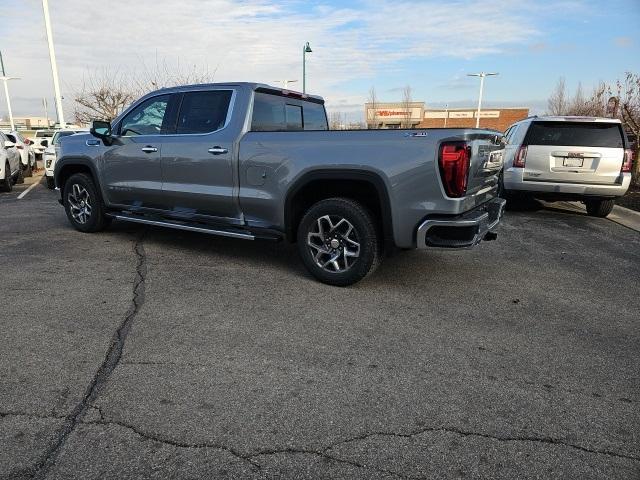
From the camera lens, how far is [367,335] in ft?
11.9

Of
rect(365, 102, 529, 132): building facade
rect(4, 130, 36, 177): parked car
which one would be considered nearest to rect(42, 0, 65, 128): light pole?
rect(4, 130, 36, 177): parked car

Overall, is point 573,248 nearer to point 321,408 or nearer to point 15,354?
point 321,408

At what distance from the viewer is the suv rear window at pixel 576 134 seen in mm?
7832

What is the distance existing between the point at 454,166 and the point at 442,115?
194 ft

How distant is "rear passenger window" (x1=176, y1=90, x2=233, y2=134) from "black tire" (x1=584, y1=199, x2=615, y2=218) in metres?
6.70

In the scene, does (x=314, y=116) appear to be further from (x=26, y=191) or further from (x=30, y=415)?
(x=26, y=191)

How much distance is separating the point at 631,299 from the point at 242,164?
13.0ft

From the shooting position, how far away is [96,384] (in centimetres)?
289

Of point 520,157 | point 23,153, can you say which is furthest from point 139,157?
point 23,153

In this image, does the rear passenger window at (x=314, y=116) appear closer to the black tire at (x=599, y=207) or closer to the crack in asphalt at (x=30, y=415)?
the crack in asphalt at (x=30, y=415)

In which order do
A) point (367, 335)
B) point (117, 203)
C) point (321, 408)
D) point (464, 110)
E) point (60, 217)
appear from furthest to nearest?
point (464, 110)
point (60, 217)
point (117, 203)
point (367, 335)
point (321, 408)

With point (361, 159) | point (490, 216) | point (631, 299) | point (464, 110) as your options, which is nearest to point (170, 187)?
point (361, 159)

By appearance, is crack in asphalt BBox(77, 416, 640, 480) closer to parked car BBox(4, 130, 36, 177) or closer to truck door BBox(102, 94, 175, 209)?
truck door BBox(102, 94, 175, 209)

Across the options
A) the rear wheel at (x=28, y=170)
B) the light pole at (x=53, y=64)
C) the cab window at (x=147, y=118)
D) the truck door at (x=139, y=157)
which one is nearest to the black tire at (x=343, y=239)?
the truck door at (x=139, y=157)
